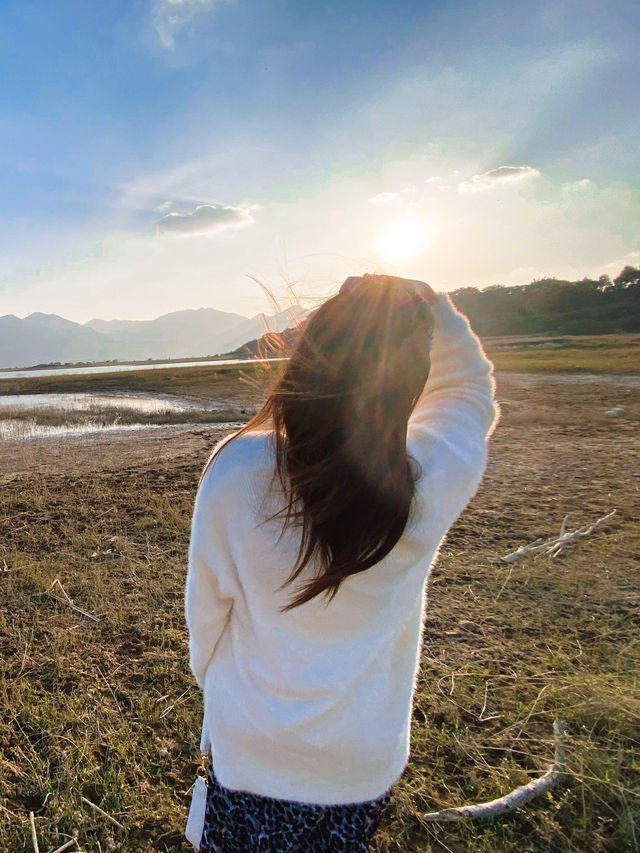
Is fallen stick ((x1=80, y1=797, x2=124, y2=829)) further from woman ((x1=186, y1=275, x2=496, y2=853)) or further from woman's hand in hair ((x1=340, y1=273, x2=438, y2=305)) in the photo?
woman's hand in hair ((x1=340, y1=273, x2=438, y2=305))

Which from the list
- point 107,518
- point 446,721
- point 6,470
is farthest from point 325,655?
point 6,470

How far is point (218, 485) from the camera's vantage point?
1.01m

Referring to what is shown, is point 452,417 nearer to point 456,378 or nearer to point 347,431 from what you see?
point 456,378

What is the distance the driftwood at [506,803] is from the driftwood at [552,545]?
2418 millimetres

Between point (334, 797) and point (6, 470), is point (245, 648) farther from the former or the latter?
point (6, 470)

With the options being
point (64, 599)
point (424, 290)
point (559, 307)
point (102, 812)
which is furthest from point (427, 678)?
point (559, 307)

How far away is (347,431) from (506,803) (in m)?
2.24

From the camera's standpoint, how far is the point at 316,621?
3.78 ft

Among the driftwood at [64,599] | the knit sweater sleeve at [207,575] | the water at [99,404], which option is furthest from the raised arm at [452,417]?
the water at [99,404]

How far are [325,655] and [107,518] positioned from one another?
18.7 ft

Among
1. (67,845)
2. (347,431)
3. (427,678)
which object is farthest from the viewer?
(427,678)

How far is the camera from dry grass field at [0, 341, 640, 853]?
222 cm

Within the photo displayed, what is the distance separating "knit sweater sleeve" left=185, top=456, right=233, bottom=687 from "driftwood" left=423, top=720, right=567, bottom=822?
165cm

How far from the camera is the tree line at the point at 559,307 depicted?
6581 centimetres
